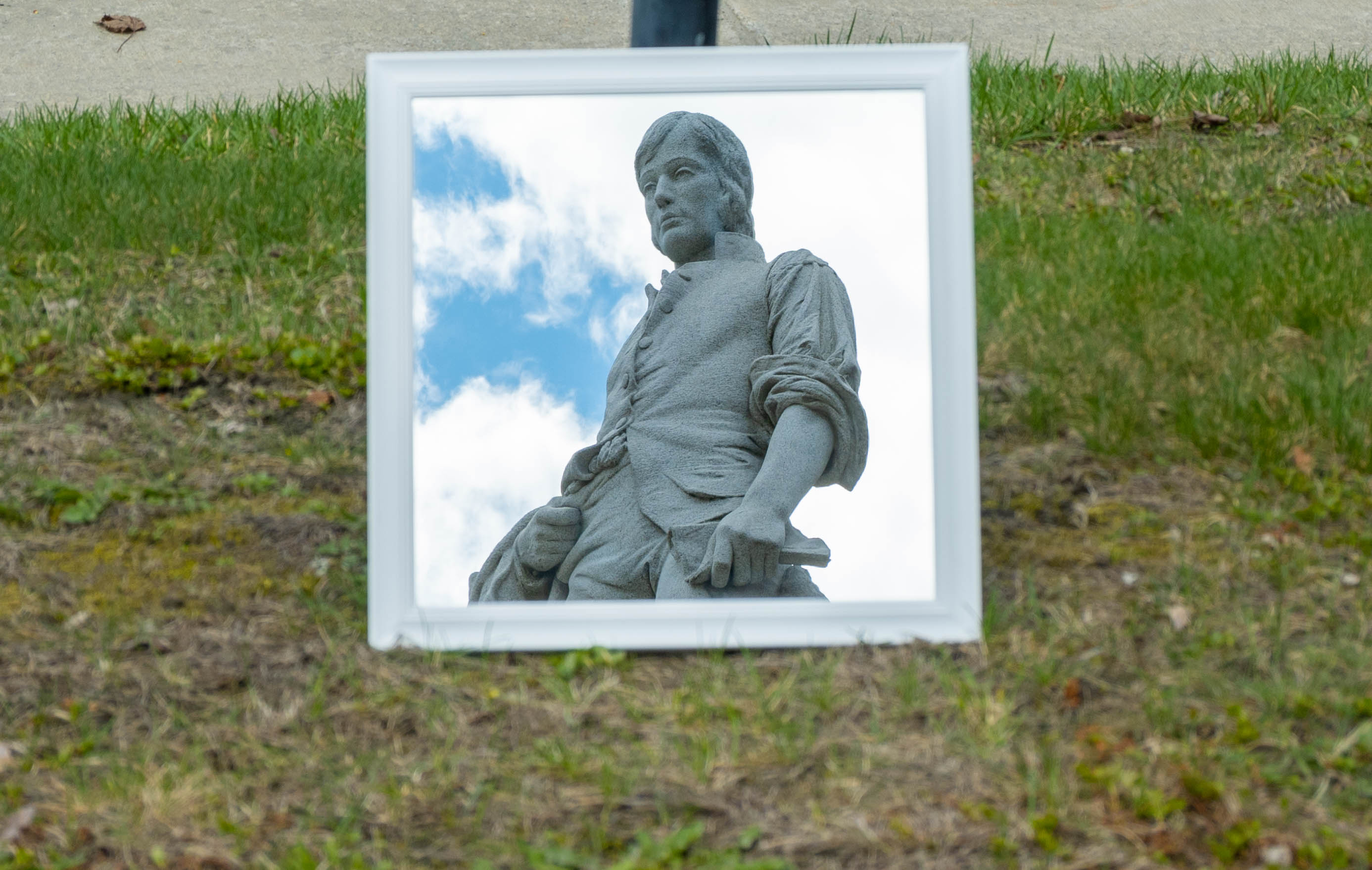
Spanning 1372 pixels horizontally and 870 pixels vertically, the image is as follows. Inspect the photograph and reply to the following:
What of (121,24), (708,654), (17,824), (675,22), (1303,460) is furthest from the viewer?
(121,24)

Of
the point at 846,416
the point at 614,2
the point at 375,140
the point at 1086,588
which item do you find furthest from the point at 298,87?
the point at 1086,588

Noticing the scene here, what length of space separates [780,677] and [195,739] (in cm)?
118

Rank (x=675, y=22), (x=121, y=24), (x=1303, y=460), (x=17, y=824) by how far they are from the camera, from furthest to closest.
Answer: (x=121, y=24), (x=675, y=22), (x=1303, y=460), (x=17, y=824)

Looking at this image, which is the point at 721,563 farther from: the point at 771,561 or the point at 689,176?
the point at 689,176

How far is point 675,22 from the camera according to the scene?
3420 mm

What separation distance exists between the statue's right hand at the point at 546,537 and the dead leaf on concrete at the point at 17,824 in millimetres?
1051

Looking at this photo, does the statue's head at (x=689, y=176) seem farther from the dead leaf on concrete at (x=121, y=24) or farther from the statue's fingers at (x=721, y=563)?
the dead leaf on concrete at (x=121, y=24)

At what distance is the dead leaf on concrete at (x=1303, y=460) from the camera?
298 cm

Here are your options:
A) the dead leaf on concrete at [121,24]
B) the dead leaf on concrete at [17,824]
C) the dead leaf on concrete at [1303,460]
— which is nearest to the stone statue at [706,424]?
the dead leaf on concrete at [17,824]

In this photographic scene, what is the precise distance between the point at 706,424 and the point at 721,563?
323 mm

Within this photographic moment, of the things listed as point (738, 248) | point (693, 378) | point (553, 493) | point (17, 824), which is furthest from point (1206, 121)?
point (17, 824)

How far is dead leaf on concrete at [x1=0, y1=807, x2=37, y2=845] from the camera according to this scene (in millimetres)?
2336

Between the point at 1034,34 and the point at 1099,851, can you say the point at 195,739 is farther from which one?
the point at 1034,34

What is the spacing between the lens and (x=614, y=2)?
6.30 meters
